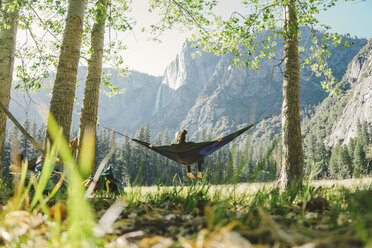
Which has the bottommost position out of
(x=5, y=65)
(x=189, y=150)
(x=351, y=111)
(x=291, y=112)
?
(x=189, y=150)

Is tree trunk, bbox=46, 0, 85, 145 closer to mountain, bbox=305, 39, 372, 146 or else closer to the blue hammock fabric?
the blue hammock fabric

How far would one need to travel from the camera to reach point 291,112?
11.6 ft

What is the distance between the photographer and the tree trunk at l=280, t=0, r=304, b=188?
3361 mm

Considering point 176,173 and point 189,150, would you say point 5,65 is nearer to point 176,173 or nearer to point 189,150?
point 189,150

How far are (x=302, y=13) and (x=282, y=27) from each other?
0.72 metres

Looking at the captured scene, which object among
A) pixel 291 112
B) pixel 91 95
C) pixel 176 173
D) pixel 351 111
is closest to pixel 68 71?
pixel 91 95

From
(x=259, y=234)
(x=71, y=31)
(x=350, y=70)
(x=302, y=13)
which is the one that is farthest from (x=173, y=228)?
(x=350, y=70)

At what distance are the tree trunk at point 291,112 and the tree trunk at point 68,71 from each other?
10.2ft

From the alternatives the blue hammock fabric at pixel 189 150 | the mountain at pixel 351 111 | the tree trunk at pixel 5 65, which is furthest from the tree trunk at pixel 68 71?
the mountain at pixel 351 111

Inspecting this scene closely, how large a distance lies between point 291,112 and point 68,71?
3.30 meters

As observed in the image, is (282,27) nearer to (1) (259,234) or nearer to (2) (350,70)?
(1) (259,234)

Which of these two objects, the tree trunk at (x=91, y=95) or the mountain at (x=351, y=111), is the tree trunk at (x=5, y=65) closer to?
the tree trunk at (x=91, y=95)

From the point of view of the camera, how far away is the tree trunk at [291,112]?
336 centimetres

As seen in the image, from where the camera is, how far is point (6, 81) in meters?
5.07
